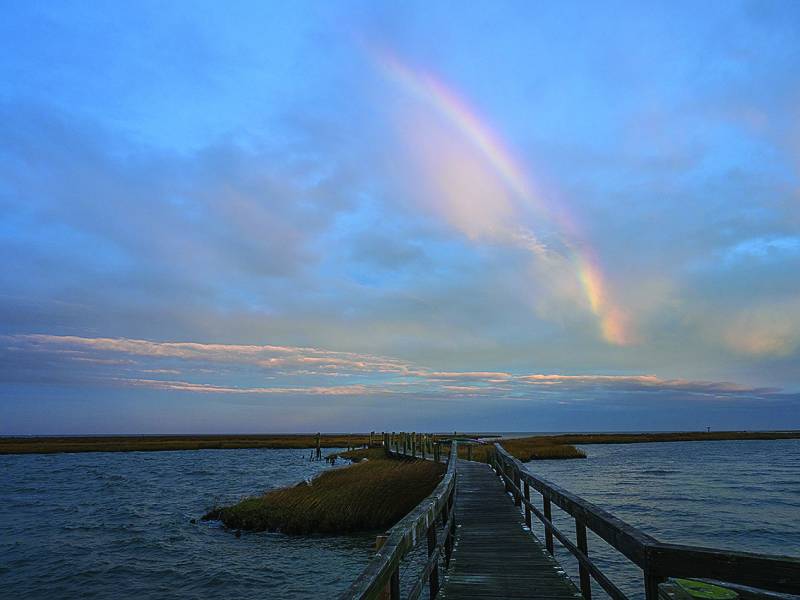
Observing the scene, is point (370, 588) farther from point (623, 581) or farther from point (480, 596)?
point (623, 581)

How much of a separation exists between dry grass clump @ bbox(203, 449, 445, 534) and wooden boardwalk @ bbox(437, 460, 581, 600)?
7143 millimetres

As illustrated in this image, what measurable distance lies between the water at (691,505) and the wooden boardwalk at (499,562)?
314 centimetres

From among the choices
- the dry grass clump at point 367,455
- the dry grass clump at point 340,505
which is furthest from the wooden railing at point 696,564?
the dry grass clump at point 367,455

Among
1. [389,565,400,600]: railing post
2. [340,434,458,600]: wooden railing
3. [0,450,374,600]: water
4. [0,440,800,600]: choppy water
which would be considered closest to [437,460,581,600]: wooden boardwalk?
[340,434,458,600]: wooden railing

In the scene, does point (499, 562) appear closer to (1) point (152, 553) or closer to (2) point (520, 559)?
(2) point (520, 559)

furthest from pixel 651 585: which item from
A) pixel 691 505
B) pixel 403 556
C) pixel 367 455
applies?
pixel 367 455

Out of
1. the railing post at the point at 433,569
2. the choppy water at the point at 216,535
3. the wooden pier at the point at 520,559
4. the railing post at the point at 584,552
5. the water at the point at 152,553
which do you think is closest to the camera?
the wooden pier at the point at 520,559

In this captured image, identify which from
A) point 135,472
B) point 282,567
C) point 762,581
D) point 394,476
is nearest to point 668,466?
point 394,476

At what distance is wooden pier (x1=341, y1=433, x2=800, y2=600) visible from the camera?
2.91 metres

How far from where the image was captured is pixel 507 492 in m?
15.9

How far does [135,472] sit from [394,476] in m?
31.8

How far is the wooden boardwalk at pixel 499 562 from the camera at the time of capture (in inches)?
257

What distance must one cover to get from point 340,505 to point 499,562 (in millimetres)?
13189

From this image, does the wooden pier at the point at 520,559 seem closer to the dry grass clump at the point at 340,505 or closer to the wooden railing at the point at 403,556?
the wooden railing at the point at 403,556
